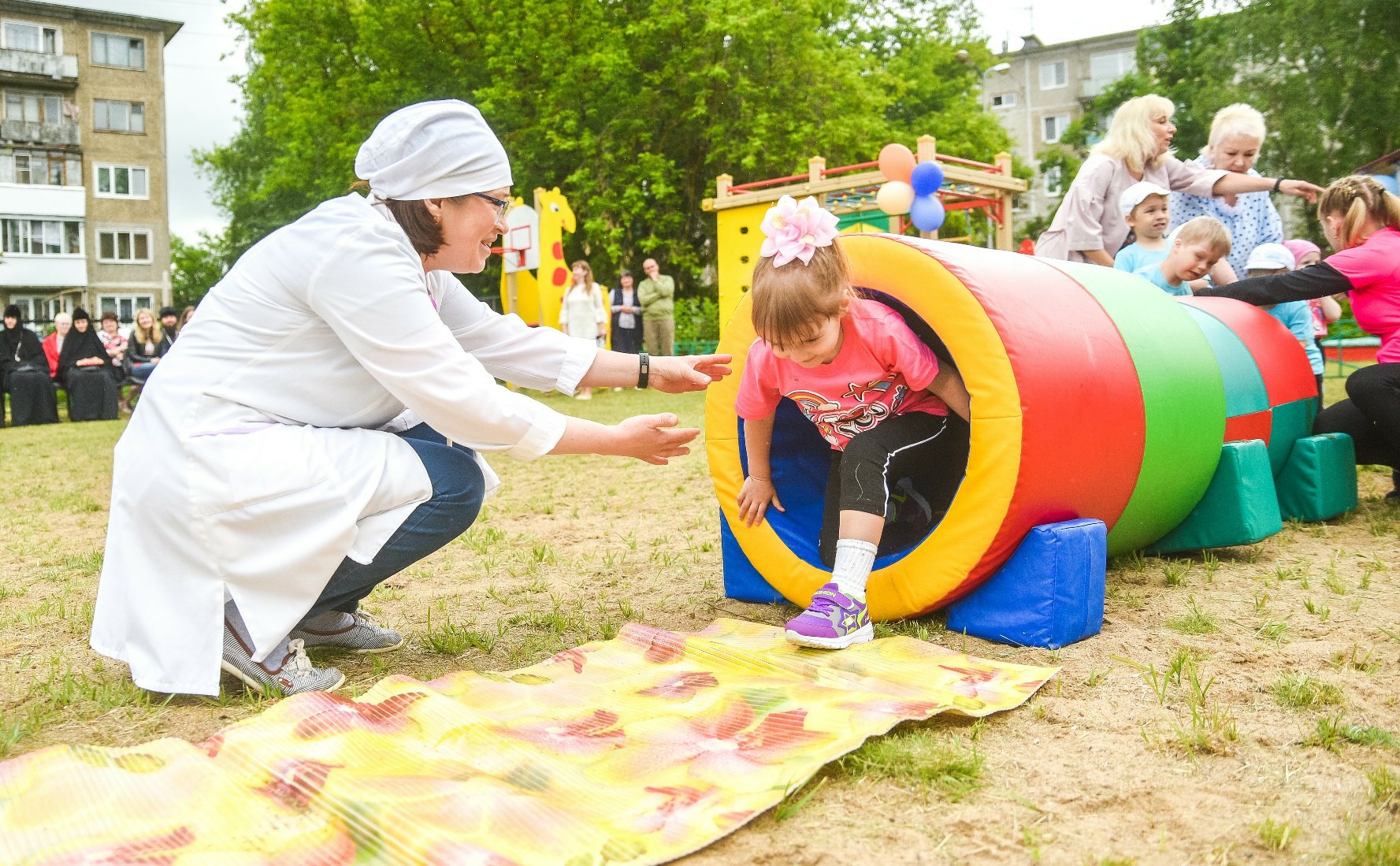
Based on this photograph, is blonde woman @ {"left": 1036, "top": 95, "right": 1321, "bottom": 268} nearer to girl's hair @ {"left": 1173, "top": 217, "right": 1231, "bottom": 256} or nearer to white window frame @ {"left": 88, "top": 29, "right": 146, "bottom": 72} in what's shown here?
girl's hair @ {"left": 1173, "top": 217, "right": 1231, "bottom": 256}

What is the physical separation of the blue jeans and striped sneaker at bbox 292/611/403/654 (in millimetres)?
227

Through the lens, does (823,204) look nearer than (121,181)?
Yes

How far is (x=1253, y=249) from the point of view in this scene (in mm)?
5574

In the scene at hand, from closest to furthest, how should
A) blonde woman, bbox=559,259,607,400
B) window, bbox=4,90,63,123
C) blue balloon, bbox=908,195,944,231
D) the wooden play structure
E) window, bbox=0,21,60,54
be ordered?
1. blue balloon, bbox=908,195,944,231
2. blonde woman, bbox=559,259,607,400
3. the wooden play structure
4. window, bbox=0,21,60,54
5. window, bbox=4,90,63,123

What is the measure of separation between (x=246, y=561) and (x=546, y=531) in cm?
259

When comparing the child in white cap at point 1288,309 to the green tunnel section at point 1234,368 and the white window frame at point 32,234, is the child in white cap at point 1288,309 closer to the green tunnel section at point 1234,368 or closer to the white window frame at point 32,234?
the green tunnel section at point 1234,368

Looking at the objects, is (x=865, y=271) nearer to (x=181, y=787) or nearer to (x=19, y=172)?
(x=181, y=787)

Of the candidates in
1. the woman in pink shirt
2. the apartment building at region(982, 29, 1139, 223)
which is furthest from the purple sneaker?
the apartment building at region(982, 29, 1139, 223)

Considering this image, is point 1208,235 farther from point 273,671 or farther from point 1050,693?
point 273,671

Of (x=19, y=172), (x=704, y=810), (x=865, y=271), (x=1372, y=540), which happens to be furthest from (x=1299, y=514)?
(x=19, y=172)

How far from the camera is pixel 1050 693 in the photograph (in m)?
2.48

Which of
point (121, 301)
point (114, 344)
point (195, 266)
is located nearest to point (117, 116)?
point (121, 301)

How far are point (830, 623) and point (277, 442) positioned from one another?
4.74ft

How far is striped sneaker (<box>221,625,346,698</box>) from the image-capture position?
103 inches
